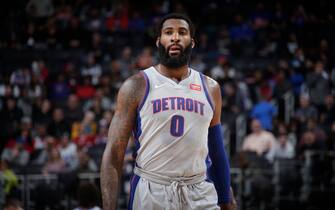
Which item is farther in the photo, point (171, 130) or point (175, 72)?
point (175, 72)

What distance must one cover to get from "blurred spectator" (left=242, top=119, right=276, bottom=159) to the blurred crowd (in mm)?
20

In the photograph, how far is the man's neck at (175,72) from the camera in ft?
17.1

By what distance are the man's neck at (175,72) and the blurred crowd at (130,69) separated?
8047 millimetres

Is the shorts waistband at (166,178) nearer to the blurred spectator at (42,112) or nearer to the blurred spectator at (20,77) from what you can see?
the blurred spectator at (42,112)

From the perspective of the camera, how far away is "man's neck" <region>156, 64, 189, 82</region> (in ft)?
17.1

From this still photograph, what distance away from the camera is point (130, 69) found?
18.1 meters

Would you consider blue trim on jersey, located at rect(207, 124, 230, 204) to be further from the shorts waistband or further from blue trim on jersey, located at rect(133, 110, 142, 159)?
blue trim on jersey, located at rect(133, 110, 142, 159)

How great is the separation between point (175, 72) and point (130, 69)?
1292 centimetres

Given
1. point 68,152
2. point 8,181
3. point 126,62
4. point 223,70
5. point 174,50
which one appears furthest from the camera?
point 126,62

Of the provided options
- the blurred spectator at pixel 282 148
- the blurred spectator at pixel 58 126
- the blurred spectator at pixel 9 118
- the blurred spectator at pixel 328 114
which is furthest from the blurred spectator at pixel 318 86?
the blurred spectator at pixel 9 118

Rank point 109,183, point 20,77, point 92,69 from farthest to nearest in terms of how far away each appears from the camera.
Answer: point 92,69
point 20,77
point 109,183

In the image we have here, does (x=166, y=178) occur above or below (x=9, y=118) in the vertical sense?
below

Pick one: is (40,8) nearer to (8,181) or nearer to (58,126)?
(58,126)

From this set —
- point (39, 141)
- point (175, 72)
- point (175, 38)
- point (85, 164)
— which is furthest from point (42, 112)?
point (175, 38)
